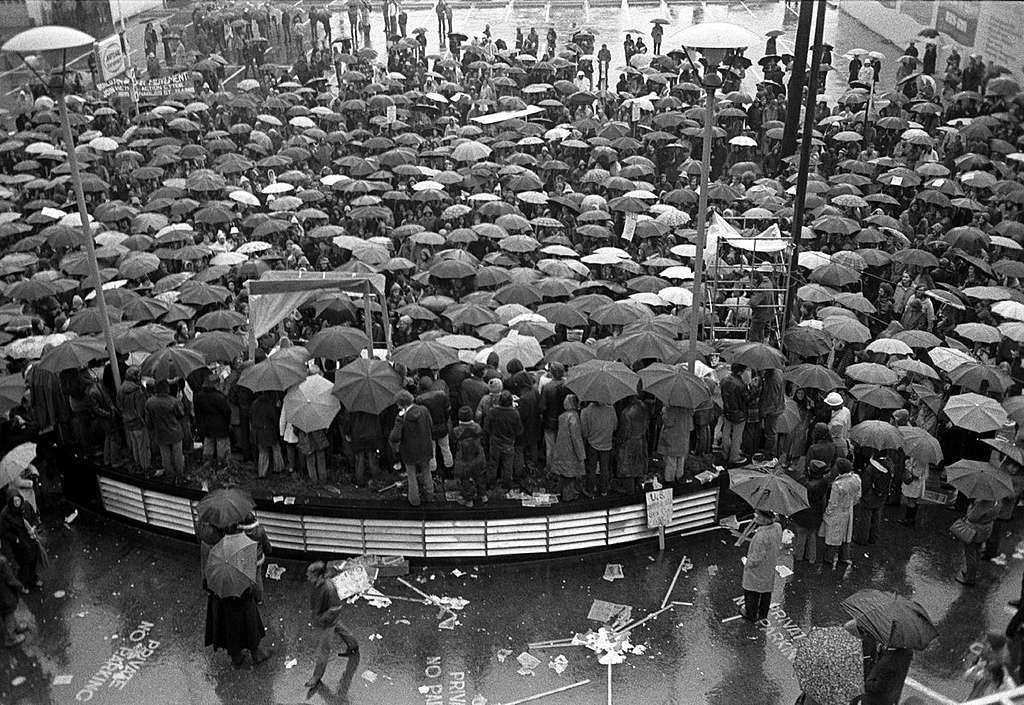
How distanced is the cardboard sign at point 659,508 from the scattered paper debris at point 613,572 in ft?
1.98

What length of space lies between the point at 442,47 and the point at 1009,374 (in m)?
27.6

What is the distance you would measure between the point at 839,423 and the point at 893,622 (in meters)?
3.67

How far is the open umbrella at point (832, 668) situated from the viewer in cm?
746

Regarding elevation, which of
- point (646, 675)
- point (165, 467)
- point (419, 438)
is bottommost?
point (646, 675)

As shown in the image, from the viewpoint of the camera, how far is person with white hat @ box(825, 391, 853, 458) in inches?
433

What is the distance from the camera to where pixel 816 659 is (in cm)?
Result: 750

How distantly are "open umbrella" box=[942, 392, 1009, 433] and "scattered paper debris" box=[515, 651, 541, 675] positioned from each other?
17.9ft

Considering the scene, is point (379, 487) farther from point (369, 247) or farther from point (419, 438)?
point (369, 247)

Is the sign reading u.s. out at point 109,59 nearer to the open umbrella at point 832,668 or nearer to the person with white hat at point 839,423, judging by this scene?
the person with white hat at point 839,423

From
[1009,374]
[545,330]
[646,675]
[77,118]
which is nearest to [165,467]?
[545,330]

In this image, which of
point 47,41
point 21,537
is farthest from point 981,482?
point 47,41

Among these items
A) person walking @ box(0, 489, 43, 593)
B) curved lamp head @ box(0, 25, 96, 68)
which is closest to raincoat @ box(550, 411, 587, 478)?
person walking @ box(0, 489, 43, 593)

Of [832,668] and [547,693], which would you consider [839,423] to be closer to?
[832,668]

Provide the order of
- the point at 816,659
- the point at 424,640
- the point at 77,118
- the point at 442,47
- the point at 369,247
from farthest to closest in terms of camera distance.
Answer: the point at 442,47
the point at 77,118
the point at 369,247
the point at 424,640
the point at 816,659
